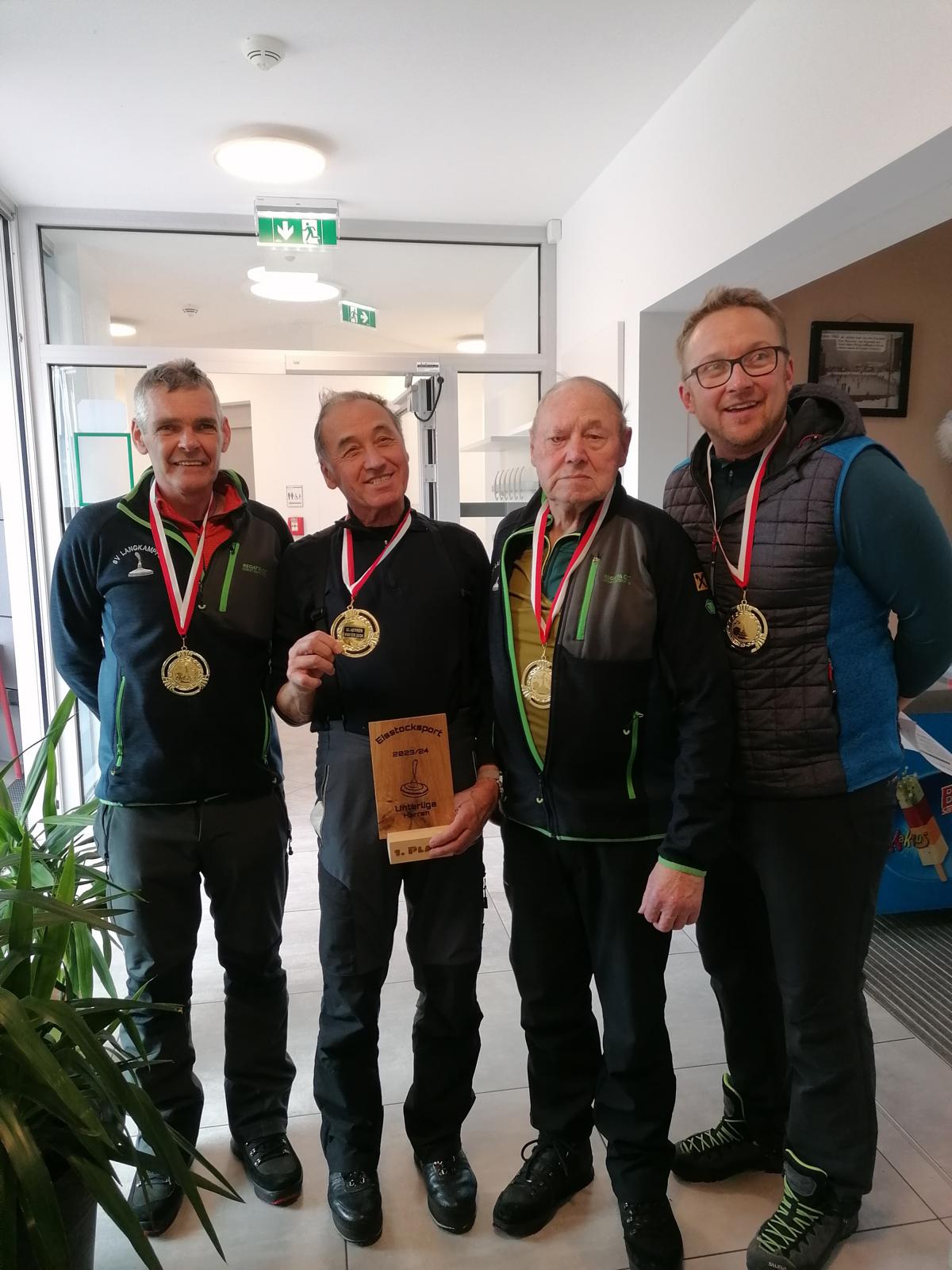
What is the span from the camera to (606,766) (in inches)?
62.0

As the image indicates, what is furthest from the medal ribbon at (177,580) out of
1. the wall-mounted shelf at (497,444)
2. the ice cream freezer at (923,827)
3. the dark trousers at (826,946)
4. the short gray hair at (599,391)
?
the wall-mounted shelf at (497,444)

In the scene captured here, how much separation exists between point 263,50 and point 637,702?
234 cm

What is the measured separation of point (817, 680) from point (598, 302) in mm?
2917

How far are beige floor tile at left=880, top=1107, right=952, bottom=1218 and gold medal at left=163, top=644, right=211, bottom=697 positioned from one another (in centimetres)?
181

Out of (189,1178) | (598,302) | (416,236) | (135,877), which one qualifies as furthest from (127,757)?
(416,236)

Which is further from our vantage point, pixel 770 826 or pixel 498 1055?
pixel 498 1055

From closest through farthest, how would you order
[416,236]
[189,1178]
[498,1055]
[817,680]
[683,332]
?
1. [189,1178]
2. [817,680]
3. [683,332]
4. [498,1055]
5. [416,236]

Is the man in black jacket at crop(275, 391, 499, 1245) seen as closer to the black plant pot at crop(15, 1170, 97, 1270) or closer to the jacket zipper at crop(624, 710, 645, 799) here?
the jacket zipper at crop(624, 710, 645, 799)

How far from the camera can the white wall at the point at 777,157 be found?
1966 mm

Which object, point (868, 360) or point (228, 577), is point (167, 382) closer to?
point (228, 577)

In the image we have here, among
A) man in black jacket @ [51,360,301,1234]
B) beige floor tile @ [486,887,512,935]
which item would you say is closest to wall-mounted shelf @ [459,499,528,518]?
beige floor tile @ [486,887,512,935]

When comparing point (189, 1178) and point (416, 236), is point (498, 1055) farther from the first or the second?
point (416, 236)

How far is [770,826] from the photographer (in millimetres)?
1571

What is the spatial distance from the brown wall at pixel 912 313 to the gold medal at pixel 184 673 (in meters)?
2.93
